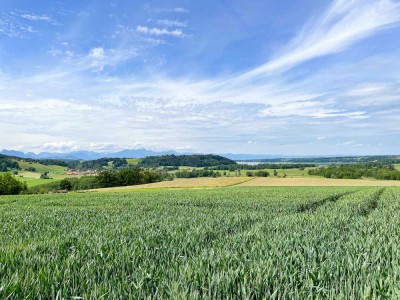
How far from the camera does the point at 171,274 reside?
15.4ft

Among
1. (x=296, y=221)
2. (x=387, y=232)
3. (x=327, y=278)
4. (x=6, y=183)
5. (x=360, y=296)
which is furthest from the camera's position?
(x=6, y=183)

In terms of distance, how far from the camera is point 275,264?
5.33 meters

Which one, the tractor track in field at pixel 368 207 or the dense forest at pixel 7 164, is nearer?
the tractor track in field at pixel 368 207

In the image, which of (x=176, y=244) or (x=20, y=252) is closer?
(x=20, y=252)

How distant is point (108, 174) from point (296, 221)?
347 ft

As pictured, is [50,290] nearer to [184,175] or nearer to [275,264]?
[275,264]

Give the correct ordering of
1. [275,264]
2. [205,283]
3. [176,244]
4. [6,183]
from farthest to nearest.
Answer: [6,183]
[176,244]
[275,264]
[205,283]

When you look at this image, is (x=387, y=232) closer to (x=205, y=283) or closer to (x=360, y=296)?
(x=360, y=296)

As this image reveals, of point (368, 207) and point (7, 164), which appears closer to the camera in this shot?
point (368, 207)

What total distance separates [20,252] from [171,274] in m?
3.63

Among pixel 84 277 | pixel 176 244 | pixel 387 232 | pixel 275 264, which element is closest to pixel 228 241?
pixel 176 244

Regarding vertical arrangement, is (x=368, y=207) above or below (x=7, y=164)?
below

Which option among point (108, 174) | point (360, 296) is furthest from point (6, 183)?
point (360, 296)

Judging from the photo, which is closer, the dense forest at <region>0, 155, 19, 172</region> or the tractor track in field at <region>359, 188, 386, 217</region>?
the tractor track in field at <region>359, 188, 386, 217</region>
